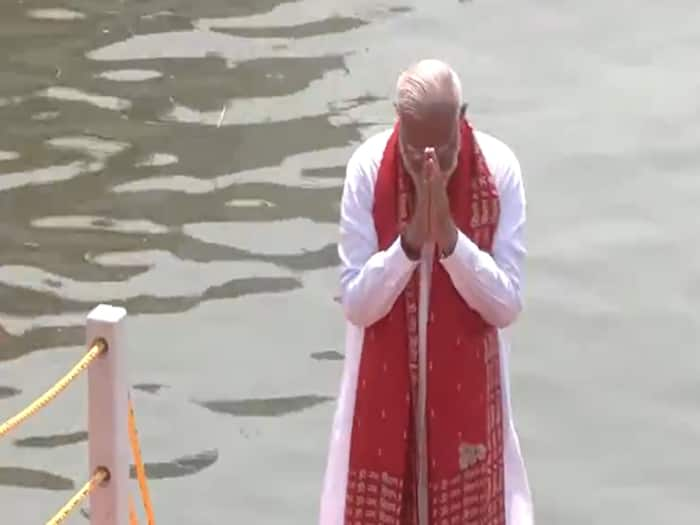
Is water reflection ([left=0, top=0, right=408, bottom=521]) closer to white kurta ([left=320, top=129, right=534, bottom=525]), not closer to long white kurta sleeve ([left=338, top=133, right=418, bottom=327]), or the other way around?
white kurta ([left=320, top=129, right=534, bottom=525])

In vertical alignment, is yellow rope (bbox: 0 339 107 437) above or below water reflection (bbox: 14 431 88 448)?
above

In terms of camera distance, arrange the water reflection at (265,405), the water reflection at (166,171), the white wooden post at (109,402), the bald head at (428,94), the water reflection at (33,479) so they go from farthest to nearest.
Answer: the water reflection at (166,171)
the water reflection at (265,405)
the water reflection at (33,479)
the white wooden post at (109,402)
the bald head at (428,94)

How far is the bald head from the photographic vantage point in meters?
3.93

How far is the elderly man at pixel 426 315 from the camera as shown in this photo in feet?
13.1

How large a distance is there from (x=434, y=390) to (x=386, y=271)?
1.19 feet

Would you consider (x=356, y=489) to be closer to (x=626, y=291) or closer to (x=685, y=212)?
(x=626, y=291)

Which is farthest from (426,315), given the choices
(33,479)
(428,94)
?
(33,479)

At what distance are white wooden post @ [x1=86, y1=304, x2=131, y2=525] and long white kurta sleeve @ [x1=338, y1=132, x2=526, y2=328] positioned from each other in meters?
0.59

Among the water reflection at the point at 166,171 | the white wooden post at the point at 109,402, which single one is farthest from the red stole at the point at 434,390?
the water reflection at the point at 166,171

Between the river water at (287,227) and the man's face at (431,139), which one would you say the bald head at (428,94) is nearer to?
the man's face at (431,139)

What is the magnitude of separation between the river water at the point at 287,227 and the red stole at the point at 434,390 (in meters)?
2.04

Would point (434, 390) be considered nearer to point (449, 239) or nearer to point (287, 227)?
point (449, 239)

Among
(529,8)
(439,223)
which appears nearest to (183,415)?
(439,223)

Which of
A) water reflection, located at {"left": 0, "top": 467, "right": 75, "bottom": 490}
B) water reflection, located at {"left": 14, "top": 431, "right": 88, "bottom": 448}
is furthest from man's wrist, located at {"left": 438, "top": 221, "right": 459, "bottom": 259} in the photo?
water reflection, located at {"left": 14, "top": 431, "right": 88, "bottom": 448}
